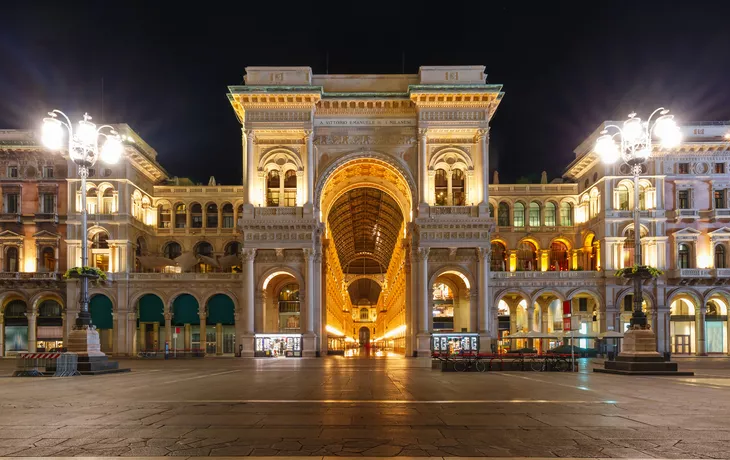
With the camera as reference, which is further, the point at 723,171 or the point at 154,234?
the point at 154,234

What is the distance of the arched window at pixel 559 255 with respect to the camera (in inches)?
2831

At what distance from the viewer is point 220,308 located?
63406 mm

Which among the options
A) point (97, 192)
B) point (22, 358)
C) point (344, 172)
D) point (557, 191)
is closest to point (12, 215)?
point (97, 192)

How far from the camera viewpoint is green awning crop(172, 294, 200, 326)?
63438mm

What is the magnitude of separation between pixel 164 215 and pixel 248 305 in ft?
73.5

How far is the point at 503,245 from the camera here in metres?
72.4

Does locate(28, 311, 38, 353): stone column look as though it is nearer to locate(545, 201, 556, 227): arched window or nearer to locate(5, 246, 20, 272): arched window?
locate(5, 246, 20, 272): arched window

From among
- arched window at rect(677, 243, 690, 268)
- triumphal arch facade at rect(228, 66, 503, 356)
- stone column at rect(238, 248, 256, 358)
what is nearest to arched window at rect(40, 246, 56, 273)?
triumphal arch facade at rect(228, 66, 503, 356)

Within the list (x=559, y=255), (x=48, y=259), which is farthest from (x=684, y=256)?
(x=48, y=259)

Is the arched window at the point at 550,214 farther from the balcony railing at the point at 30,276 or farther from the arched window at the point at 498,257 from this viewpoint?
the balcony railing at the point at 30,276

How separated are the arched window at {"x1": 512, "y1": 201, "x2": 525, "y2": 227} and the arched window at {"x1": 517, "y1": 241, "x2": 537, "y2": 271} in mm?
2164

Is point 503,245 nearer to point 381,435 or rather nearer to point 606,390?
point 606,390

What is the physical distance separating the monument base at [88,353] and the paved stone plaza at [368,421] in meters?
10.6

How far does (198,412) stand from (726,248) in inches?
2387
